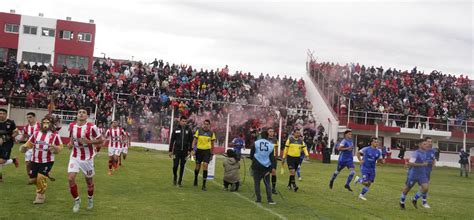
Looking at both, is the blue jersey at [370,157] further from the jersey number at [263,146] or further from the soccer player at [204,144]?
the soccer player at [204,144]

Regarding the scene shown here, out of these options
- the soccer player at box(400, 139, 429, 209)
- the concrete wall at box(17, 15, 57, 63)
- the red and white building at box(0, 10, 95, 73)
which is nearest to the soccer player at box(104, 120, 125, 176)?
the soccer player at box(400, 139, 429, 209)

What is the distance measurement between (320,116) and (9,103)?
2363 centimetres

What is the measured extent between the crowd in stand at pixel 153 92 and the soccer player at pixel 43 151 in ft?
74.2

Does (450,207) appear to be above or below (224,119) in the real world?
below

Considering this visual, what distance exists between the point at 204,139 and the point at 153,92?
24.0 m

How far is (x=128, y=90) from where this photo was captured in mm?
38656

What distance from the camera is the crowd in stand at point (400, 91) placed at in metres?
43.1

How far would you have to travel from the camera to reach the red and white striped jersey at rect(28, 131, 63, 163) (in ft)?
35.8

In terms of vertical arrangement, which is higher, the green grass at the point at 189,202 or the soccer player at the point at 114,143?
the soccer player at the point at 114,143

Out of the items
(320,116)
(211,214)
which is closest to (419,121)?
(320,116)

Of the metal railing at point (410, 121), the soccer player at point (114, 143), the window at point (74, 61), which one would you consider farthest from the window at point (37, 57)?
the soccer player at point (114, 143)

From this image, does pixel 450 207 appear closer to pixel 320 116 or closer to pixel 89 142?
pixel 89 142

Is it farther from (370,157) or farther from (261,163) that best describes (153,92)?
(261,163)

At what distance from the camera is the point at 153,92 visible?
38594mm
